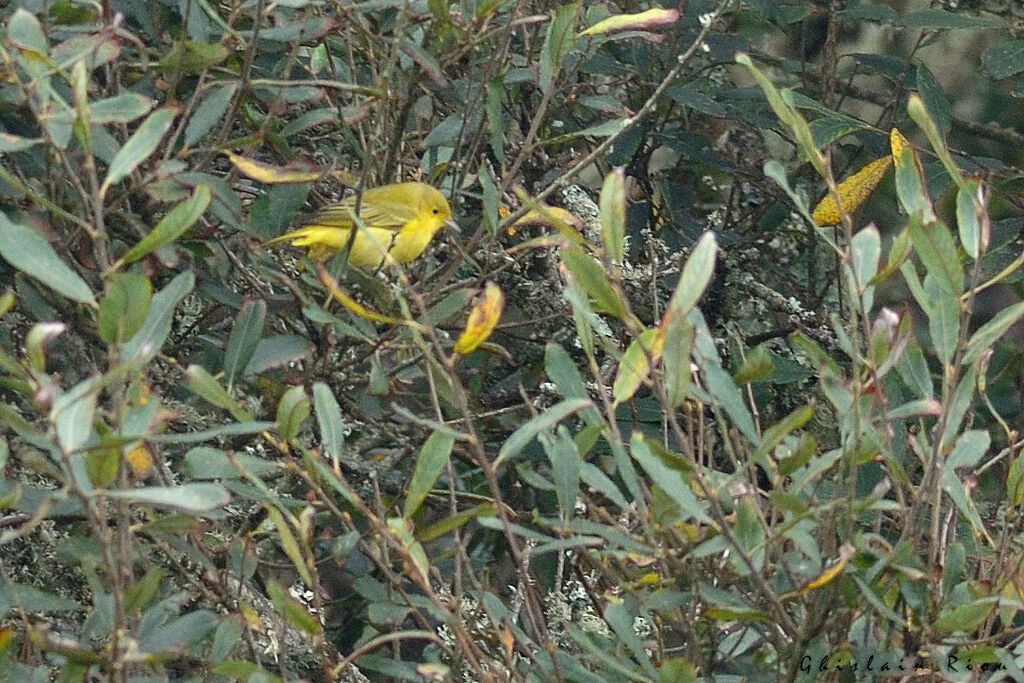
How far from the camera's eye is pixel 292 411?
139 centimetres

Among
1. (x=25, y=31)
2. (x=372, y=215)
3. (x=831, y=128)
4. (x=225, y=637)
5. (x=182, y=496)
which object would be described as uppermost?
(x=25, y=31)

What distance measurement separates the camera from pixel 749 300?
9.41 ft

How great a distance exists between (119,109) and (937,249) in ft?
2.99

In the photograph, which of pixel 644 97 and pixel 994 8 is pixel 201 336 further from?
pixel 994 8

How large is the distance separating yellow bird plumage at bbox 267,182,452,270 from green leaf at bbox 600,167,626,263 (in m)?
0.72

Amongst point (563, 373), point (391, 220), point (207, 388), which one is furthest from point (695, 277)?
point (391, 220)

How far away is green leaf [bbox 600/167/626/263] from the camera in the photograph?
1.34 metres

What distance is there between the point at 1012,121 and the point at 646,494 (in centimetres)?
303

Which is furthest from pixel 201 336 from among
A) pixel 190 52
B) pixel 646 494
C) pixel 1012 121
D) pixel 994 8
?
pixel 1012 121

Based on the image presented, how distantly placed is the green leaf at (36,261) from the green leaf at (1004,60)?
2129 mm

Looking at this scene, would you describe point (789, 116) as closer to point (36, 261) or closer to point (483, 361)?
point (36, 261)

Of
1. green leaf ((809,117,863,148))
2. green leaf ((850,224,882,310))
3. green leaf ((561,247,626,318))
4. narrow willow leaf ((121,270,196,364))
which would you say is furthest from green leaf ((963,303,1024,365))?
green leaf ((809,117,863,148))

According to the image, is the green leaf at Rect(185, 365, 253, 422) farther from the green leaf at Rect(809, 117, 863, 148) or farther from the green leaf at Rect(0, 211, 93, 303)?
the green leaf at Rect(809, 117, 863, 148)

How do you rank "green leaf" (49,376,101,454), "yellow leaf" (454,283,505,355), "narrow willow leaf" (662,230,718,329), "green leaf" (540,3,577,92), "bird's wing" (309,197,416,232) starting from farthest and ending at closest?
1. "bird's wing" (309,197,416,232)
2. "green leaf" (540,3,577,92)
3. "yellow leaf" (454,283,505,355)
4. "narrow willow leaf" (662,230,718,329)
5. "green leaf" (49,376,101,454)
